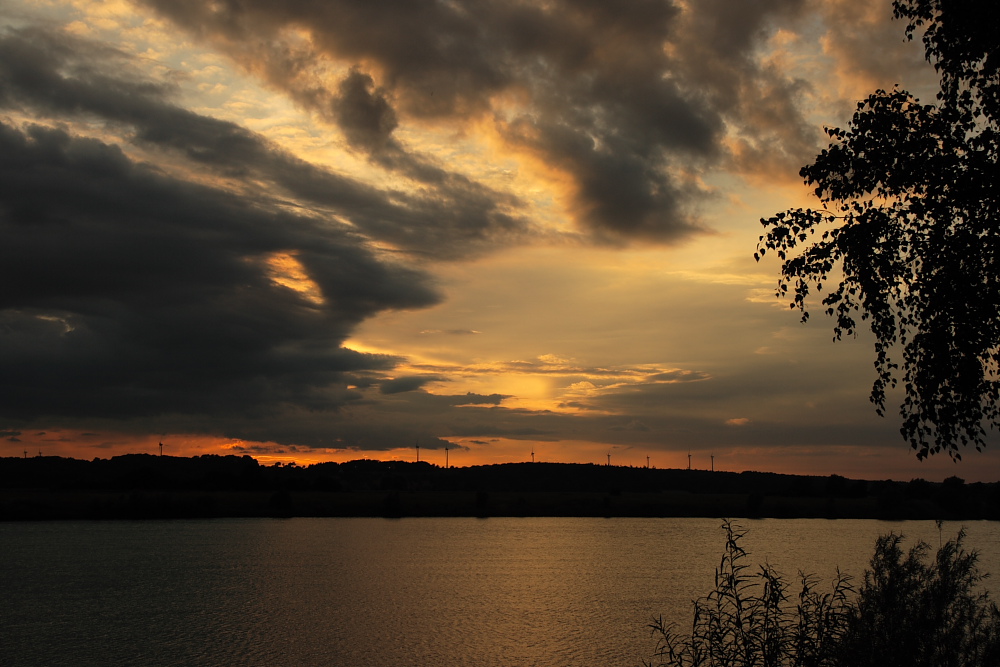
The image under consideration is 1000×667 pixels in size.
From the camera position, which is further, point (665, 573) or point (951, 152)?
point (665, 573)

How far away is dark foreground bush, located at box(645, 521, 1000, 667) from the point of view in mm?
12805

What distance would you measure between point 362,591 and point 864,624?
52.3 meters

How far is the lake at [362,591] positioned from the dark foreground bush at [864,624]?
2120 cm

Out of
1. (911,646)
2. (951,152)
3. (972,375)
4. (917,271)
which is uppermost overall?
(951,152)

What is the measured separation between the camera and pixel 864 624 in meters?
15.8

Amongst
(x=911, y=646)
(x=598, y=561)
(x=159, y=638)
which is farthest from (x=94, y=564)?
(x=911, y=646)

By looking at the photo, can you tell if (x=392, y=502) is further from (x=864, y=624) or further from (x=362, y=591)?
(x=864, y=624)

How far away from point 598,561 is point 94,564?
51262 millimetres

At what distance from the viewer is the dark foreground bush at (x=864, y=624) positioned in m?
12.8

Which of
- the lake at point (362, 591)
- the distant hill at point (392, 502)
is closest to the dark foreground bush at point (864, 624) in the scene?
the lake at point (362, 591)

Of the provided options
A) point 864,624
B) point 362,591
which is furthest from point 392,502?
point 864,624

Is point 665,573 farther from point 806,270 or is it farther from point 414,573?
point 806,270

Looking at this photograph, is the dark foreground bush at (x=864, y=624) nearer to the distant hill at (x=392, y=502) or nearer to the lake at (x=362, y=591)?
the lake at (x=362, y=591)

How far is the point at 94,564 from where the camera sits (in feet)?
258
